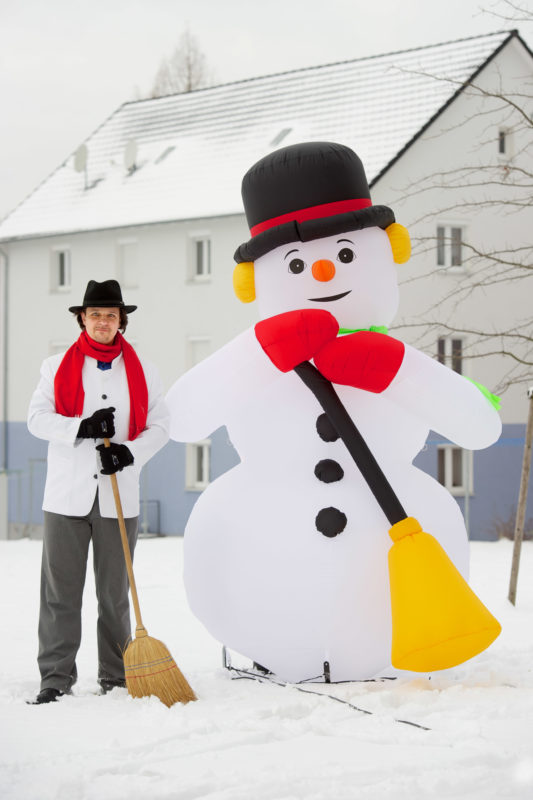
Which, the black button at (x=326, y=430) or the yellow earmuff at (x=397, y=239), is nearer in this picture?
the black button at (x=326, y=430)

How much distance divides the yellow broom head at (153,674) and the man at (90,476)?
407 millimetres

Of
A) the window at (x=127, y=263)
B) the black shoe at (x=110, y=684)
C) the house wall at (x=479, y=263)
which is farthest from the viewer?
the window at (x=127, y=263)

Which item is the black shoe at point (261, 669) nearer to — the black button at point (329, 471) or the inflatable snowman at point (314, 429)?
the inflatable snowman at point (314, 429)

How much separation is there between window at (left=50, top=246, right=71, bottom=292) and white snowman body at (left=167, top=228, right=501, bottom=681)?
18000 millimetres

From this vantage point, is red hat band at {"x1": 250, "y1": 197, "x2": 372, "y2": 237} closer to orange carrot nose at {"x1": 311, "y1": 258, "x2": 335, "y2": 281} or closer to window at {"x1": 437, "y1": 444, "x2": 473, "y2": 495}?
orange carrot nose at {"x1": 311, "y1": 258, "x2": 335, "y2": 281}

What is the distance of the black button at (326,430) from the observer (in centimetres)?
497

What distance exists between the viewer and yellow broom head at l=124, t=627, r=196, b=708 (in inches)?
184

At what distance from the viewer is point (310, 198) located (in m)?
5.10

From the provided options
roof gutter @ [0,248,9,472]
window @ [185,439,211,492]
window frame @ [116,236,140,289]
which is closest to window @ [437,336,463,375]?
window @ [185,439,211,492]

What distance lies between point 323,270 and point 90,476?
1.45 meters

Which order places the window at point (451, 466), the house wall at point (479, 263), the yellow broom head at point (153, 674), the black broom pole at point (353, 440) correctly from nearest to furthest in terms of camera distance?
the yellow broom head at point (153, 674) < the black broom pole at point (353, 440) < the house wall at point (479, 263) < the window at point (451, 466)

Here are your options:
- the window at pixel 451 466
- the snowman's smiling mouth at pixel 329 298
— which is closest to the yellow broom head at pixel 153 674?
the snowman's smiling mouth at pixel 329 298

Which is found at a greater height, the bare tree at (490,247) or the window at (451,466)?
the bare tree at (490,247)

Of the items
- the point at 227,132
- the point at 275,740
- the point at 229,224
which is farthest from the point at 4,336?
the point at 275,740
